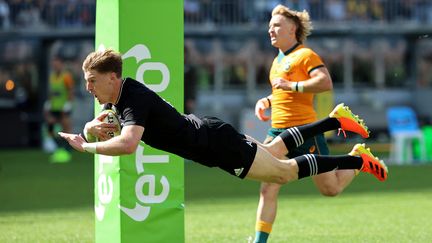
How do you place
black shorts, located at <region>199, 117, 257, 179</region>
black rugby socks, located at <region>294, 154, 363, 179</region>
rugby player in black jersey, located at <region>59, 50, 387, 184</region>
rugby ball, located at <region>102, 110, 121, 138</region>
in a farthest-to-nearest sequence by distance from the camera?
black rugby socks, located at <region>294, 154, 363, 179</region>, black shorts, located at <region>199, 117, 257, 179</region>, rugby ball, located at <region>102, 110, 121, 138</region>, rugby player in black jersey, located at <region>59, 50, 387, 184</region>

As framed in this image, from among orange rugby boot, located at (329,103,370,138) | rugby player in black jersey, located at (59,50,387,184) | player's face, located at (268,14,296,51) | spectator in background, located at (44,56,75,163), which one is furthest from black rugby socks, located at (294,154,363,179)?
spectator in background, located at (44,56,75,163)

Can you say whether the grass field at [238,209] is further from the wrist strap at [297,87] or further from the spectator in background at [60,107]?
the spectator in background at [60,107]

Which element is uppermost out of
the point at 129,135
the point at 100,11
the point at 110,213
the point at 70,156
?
the point at 100,11

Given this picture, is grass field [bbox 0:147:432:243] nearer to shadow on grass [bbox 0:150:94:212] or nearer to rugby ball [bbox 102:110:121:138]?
shadow on grass [bbox 0:150:94:212]

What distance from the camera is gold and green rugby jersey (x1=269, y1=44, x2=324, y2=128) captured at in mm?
10180

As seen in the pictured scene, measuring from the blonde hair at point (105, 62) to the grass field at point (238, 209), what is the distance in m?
3.16

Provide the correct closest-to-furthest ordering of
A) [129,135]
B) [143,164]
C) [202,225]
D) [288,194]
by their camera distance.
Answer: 1. [129,135]
2. [143,164]
3. [202,225]
4. [288,194]

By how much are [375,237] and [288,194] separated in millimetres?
6260

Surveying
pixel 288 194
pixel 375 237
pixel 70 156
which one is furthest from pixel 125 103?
pixel 70 156

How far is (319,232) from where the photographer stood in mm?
11648

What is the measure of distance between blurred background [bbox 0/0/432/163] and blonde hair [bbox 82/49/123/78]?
2311 cm

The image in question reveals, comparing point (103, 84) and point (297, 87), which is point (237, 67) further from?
point (103, 84)

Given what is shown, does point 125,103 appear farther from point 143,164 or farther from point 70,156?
point 70,156

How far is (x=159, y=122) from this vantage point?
841cm
